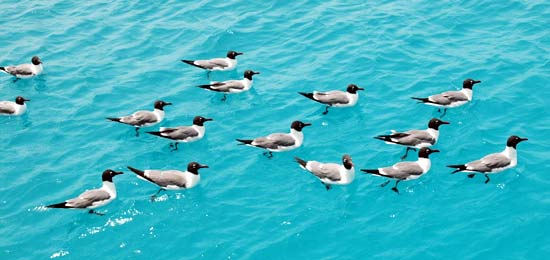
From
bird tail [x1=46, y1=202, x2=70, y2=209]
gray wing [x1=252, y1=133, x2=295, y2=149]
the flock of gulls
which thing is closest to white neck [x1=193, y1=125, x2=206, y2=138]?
the flock of gulls

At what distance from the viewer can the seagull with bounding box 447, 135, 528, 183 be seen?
67.1ft

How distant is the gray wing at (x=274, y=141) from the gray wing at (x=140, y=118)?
4.68 meters

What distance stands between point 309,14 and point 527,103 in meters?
13.4

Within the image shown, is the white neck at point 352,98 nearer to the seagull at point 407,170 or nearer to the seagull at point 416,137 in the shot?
the seagull at point 416,137

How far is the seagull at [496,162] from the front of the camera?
20.4 m

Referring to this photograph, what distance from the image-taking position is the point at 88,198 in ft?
66.9

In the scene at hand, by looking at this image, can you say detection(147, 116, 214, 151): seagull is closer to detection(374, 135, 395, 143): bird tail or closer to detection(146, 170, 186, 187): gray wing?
detection(146, 170, 186, 187): gray wing

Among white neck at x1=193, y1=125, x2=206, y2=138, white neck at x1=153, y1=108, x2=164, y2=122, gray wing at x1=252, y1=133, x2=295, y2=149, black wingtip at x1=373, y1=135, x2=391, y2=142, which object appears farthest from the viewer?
white neck at x1=153, y1=108, x2=164, y2=122

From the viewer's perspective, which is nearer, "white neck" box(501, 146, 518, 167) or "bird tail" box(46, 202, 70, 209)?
"bird tail" box(46, 202, 70, 209)

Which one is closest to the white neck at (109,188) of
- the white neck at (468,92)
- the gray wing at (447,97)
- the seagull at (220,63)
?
the seagull at (220,63)

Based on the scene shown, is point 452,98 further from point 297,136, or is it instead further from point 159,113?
point 159,113

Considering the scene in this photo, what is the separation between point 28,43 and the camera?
33844 mm

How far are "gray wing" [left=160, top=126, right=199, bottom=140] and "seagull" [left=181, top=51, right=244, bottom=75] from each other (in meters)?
5.71

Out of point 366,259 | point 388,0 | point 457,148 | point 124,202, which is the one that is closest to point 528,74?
point 457,148
